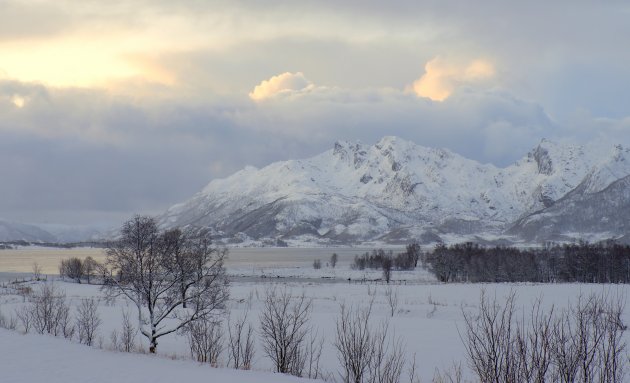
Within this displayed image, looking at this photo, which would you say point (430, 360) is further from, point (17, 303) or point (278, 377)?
point (17, 303)

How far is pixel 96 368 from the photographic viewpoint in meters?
22.9

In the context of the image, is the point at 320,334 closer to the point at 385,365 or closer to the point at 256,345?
the point at 256,345

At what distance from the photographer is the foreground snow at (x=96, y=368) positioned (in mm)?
21000

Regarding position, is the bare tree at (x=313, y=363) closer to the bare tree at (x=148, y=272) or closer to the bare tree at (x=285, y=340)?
the bare tree at (x=285, y=340)

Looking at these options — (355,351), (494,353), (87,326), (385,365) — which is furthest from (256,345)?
(494,353)

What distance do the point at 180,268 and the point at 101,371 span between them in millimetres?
15791

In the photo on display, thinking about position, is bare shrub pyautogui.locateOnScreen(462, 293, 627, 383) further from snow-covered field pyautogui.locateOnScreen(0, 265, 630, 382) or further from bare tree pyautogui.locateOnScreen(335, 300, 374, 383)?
bare tree pyautogui.locateOnScreen(335, 300, 374, 383)

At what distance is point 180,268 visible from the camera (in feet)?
125

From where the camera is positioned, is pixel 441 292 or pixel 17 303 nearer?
pixel 17 303

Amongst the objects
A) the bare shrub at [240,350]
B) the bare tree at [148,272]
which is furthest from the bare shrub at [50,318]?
the bare shrub at [240,350]

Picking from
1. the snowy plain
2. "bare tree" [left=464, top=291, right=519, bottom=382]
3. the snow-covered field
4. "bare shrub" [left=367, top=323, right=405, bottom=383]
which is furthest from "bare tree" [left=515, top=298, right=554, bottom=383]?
"bare shrub" [left=367, top=323, right=405, bottom=383]

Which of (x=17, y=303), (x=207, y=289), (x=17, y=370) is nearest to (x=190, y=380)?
(x=17, y=370)

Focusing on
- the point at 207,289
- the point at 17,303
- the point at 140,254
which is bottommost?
the point at 17,303

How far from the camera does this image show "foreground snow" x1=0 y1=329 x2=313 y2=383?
827 inches
